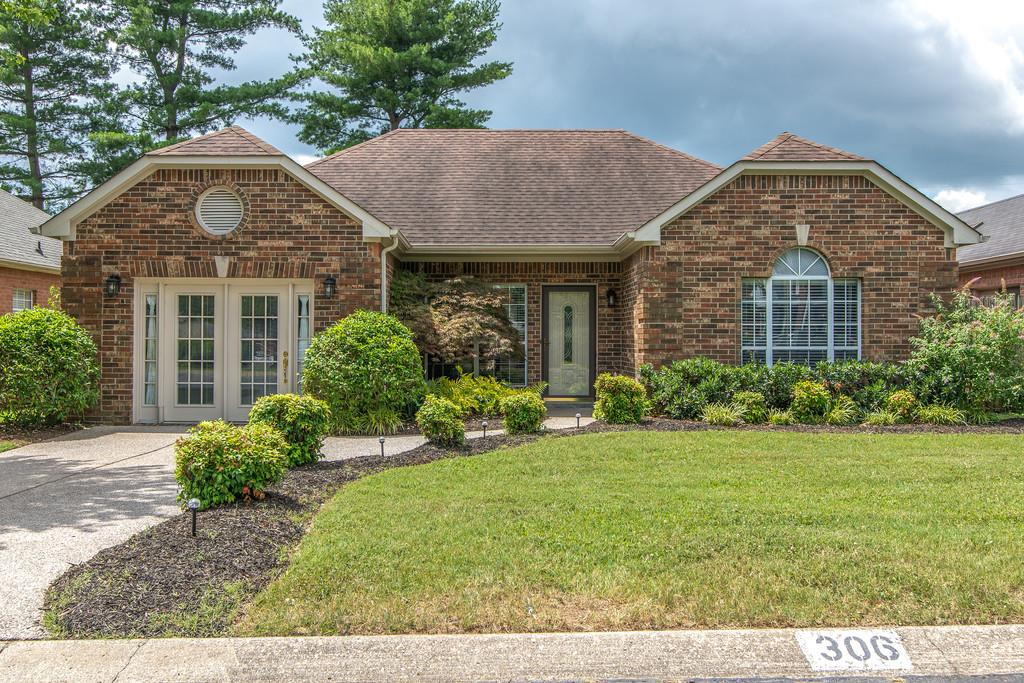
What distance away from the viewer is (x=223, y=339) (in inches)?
504

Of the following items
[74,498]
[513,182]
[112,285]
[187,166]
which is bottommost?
[74,498]

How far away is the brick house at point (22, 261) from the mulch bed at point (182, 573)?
17.4m

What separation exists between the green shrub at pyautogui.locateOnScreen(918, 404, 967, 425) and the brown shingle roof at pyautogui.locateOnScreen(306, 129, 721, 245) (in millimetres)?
6281

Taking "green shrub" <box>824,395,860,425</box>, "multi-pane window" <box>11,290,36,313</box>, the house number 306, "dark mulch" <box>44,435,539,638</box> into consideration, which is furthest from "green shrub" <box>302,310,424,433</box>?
"multi-pane window" <box>11,290,36,313</box>

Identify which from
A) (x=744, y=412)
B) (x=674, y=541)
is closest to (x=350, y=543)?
(x=674, y=541)

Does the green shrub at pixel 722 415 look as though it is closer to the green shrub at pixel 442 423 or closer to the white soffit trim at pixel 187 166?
the green shrub at pixel 442 423

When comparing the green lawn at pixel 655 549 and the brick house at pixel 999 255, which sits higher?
the brick house at pixel 999 255

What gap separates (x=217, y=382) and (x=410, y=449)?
478 cm

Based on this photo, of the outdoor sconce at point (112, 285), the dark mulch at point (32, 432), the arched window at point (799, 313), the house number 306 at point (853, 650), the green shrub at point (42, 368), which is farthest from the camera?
the arched window at point (799, 313)

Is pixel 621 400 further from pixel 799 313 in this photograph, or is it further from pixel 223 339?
pixel 223 339

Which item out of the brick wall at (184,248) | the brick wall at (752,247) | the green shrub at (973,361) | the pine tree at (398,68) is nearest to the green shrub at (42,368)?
the brick wall at (184,248)

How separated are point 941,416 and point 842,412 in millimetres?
1495

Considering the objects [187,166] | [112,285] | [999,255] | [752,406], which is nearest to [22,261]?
[112,285]

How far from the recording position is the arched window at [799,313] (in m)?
13.2
